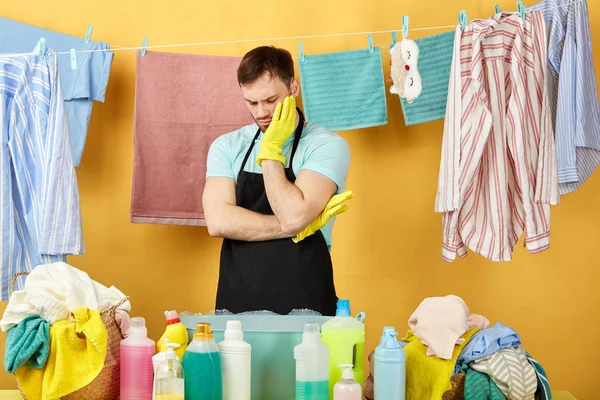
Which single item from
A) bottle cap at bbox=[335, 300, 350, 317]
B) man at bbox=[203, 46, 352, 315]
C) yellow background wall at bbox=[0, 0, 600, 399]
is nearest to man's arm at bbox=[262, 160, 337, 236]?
man at bbox=[203, 46, 352, 315]

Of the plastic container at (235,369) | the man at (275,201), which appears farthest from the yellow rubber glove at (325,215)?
the plastic container at (235,369)

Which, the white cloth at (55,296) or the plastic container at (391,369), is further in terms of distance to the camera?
the white cloth at (55,296)

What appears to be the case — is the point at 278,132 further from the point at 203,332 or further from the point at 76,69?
the point at 76,69

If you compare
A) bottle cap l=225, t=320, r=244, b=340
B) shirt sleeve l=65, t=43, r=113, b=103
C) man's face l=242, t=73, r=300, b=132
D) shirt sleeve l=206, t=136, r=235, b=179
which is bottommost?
bottle cap l=225, t=320, r=244, b=340

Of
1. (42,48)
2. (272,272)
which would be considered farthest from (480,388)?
(42,48)

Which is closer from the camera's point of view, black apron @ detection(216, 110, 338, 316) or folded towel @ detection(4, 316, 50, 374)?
folded towel @ detection(4, 316, 50, 374)

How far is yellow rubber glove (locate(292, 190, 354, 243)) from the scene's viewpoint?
2.07 meters

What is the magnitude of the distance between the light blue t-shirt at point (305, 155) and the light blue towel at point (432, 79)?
1.91 feet

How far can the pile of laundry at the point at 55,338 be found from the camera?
1.71 metres

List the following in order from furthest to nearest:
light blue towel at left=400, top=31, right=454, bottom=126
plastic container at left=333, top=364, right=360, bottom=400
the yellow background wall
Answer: the yellow background wall → light blue towel at left=400, top=31, right=454, bottom=126 → plastic container at left=333, top=364, right=360, bottom=400

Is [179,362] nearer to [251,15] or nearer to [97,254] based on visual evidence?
[97,254]

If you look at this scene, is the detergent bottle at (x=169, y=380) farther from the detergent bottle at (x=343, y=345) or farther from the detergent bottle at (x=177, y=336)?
the detergent bottle at (x=343, y=345)

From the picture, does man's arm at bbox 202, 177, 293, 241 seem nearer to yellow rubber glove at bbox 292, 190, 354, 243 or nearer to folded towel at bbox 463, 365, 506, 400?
yellow rubber glove at bbox 292, 190, 354, 243

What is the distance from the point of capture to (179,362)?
162 centimetres
